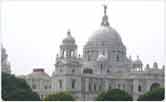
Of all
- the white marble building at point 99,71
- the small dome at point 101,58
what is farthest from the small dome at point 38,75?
the small dome at point 101,58

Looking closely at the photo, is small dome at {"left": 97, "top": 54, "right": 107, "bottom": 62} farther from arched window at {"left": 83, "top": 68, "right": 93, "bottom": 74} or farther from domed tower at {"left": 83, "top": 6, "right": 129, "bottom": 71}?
domed tower at {"left": 83, "top": 6, "right": 129, "bottom": 71}

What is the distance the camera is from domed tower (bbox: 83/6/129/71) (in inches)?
3649

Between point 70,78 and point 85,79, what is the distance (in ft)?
10.5

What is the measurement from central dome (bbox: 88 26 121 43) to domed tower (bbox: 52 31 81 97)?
416 inches

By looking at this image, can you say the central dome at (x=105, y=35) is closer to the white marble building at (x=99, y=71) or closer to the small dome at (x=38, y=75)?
the white marble building at (x=99, y=71)

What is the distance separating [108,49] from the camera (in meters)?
92.8

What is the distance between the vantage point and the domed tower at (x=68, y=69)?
81.9 m

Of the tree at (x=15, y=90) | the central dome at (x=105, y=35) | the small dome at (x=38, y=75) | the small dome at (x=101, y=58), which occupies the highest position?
the central dome at (x=105, y=35)

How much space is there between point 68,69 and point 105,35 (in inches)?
539

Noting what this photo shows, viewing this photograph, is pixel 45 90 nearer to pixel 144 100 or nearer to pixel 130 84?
pixel 130 84

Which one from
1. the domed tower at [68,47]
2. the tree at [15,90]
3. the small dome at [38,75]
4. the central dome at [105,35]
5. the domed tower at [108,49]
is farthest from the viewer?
the small dome at [38,75]

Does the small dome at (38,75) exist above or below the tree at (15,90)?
below

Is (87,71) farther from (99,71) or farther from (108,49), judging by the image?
(108,49)

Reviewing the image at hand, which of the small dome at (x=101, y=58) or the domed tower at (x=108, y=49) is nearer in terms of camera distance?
the small dome at (x=101, y=58)
